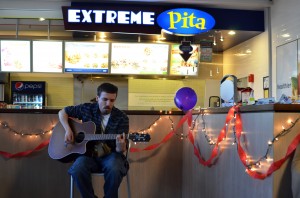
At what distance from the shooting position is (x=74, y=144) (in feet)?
9.72

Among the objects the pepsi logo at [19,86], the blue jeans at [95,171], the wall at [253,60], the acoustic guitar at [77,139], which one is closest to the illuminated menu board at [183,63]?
the wall at [253,60]

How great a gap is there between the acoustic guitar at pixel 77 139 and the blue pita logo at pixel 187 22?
2741 millimetres

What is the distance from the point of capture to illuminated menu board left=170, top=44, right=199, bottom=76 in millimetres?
5992

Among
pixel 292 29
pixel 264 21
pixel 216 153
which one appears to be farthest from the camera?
pixel 264 21

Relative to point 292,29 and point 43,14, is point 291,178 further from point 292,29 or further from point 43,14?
point 43,14

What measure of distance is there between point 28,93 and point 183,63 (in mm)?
2779

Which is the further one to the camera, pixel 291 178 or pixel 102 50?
pixel 102 50

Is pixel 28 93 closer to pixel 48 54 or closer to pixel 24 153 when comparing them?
pixel 48 54

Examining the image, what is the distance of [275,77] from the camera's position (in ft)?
17.3

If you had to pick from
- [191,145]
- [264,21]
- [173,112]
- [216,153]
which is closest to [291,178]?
[216,153]

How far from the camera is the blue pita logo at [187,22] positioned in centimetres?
533

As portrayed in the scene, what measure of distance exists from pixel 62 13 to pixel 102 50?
0.82 m

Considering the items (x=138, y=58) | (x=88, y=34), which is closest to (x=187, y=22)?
(x=138, y=58)

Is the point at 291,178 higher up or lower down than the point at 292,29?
lower down
